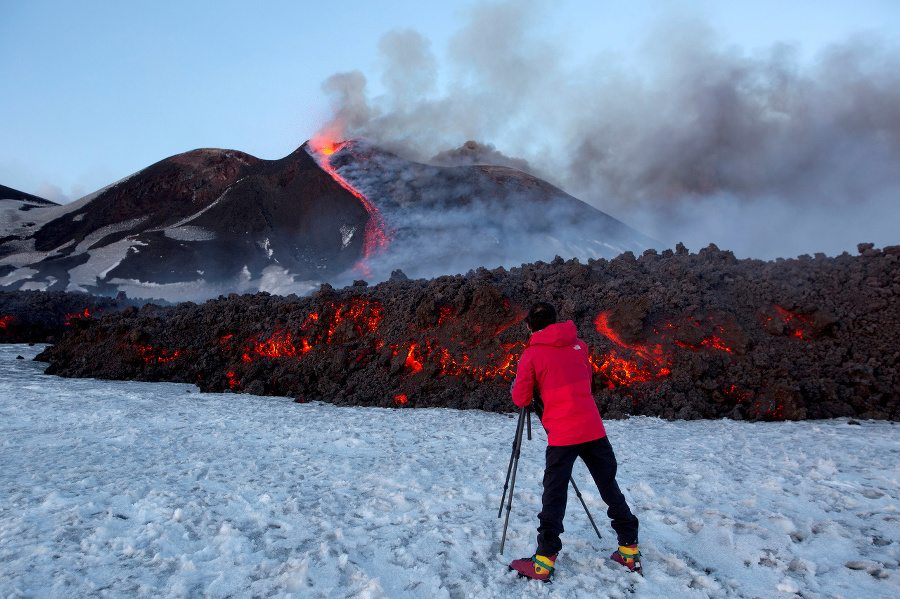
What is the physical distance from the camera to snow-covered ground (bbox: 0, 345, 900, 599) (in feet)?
9.41

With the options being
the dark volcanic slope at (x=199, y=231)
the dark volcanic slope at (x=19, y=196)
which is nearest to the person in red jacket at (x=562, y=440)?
the dark volcanic slope at (x=199, y=231)

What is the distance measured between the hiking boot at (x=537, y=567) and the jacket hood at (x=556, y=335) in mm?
1285

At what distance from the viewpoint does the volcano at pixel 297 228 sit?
80.1 feet

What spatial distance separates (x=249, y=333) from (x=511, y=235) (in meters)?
16.8

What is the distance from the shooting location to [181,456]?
17.4 ft

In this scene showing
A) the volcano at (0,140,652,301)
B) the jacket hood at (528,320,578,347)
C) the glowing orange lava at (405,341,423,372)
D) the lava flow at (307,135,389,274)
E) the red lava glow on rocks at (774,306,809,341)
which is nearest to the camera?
the jacket hood at (528,320,578,347)

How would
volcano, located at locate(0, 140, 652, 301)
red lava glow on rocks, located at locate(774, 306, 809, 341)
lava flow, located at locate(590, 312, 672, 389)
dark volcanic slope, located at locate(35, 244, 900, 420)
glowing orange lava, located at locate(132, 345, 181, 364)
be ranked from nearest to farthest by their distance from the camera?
1. dark volcanic slope, located at locate(35, 244, 900, 420)
2. lava flow, located at locate(590, 312, 672, 389)
3. red lava glow on rocks, located at locate(774, 306, 809, 341)
4. glowing orange lava, located at locate(132, 345, 181, 364)
5. volcano, located at locate(0, 140, 652, 301)

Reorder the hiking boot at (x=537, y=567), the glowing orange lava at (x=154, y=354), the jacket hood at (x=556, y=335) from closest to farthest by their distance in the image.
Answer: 1. the hiking boot at (x=537, y=567)
2. the jacket hood at (x=556, y=335)
3. the glowing orange lava at (x=154, y=354)

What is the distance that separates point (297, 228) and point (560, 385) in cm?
2770

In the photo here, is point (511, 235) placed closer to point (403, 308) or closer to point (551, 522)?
point (403, 308)

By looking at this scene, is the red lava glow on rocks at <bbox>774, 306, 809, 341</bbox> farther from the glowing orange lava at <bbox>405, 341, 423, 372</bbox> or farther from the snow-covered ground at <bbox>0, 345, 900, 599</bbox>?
the glowing orange lava at <bbox>405, 341, 423, 372</bbox>

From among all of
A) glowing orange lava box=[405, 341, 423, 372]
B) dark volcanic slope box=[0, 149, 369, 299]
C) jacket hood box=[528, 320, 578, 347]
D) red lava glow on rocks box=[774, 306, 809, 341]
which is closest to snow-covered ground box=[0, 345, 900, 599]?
jacket hood box=[528, 320, 578, 347]

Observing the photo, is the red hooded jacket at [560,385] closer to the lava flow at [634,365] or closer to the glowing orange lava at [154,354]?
the lava flow at [634,365]

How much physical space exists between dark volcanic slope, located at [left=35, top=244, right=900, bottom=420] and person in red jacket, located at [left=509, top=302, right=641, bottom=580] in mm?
4620
